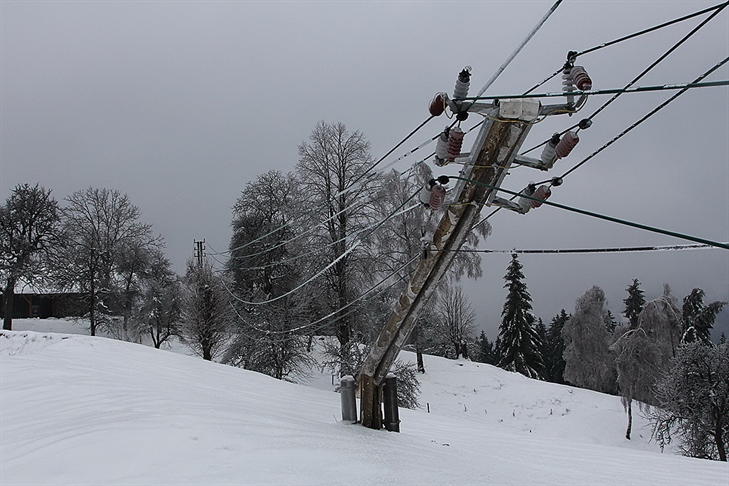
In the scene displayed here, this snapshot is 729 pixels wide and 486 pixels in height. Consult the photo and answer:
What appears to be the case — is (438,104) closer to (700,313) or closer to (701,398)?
(701,398)

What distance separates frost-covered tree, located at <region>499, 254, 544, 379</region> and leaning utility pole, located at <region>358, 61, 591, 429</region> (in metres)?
34.8

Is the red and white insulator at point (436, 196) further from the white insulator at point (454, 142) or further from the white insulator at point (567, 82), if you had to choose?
the white insulator at point (567, 82)

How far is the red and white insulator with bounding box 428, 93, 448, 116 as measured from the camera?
4285mm

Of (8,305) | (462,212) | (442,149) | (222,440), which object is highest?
(442,149)

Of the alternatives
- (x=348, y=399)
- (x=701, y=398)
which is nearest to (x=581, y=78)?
(x=348, y=399)

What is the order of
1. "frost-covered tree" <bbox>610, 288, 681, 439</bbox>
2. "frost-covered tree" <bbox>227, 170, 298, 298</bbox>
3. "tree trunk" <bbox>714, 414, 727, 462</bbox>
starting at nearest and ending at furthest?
1. "tree trunk" <bbox>714, 414, 727, 462</bbox>
2. "frost-covered tree" <bbox>610, 288, 681, 439</bbox>
3. "frost-covered tree" <bbox>227, 170, 298, 298</bbox>

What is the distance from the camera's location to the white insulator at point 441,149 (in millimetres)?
4453

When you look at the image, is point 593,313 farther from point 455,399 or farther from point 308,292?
point 308,292

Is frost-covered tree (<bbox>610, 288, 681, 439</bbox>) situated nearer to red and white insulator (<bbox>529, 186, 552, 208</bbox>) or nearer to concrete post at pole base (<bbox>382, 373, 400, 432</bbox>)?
concrete post at pole base (<bbox>382, 373, 400, 432</bbox>)

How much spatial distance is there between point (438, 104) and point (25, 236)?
1205 inches

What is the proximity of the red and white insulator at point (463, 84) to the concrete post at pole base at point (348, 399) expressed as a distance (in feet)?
13.7

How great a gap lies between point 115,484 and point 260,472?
1070 millimetres

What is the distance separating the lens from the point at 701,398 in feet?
51.8

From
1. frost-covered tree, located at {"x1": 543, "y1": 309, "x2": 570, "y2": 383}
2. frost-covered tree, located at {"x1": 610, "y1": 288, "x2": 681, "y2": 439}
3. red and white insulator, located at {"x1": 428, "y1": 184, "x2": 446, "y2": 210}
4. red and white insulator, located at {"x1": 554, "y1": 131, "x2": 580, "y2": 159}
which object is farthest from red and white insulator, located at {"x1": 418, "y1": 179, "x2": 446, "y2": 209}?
frost-covered tree, located at {"x1": 543, "y1": 309, "x2": 570, "y2": 383}
